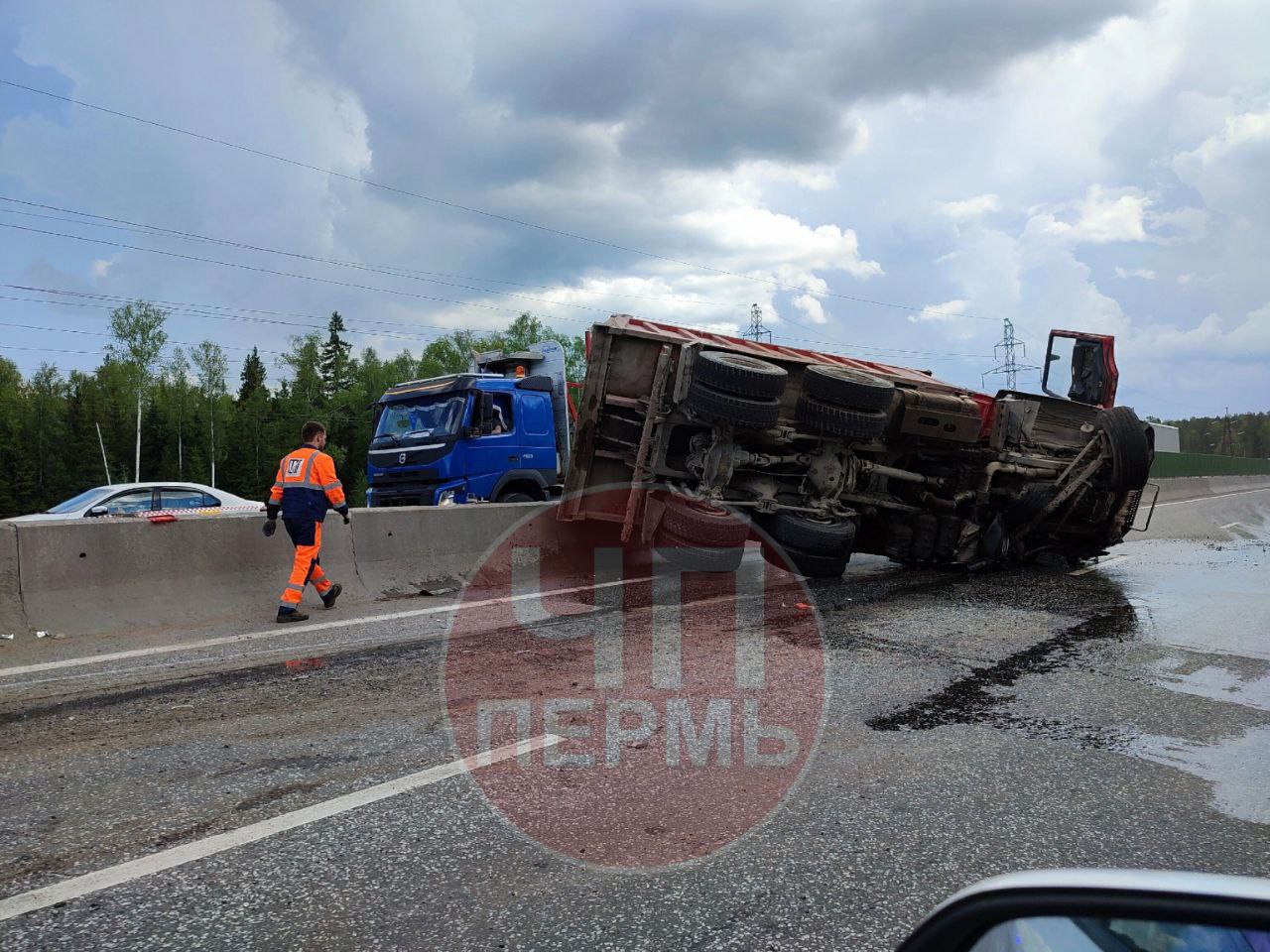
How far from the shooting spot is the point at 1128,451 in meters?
9.53

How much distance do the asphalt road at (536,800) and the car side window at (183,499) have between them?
749 centimetres

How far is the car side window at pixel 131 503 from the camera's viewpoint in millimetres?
12289

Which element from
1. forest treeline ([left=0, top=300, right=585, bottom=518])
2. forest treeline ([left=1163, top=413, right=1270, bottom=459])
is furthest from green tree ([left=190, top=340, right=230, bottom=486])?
forest treeline ([left=1163, top=413, right=1270, bottom=459])

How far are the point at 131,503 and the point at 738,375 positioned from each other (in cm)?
914

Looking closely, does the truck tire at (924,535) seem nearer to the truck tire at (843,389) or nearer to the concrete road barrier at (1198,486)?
the truck tire at (843,389)

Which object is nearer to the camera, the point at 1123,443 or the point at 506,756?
the point at 506,756

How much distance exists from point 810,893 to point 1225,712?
314 cm

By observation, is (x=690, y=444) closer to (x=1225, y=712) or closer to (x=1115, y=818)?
(x=1225, y=712)

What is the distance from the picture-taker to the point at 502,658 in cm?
556

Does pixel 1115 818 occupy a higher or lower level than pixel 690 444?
lower

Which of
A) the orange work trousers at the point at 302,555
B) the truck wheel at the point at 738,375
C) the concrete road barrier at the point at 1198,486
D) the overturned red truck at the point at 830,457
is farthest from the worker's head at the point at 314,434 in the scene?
the concrete road barrier at the point at 1198,486

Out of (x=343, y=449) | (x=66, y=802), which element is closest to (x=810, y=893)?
(x=66, y=802)

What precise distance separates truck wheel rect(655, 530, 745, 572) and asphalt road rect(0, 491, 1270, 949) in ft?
6.58

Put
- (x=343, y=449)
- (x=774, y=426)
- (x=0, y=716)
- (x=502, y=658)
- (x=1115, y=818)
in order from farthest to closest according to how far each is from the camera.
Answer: (x=343, y=449)
(x=774, y=426)
(x=502, y=658)
(x=0, y=716)
(x=1115, y=818)
